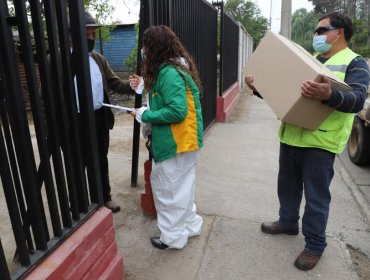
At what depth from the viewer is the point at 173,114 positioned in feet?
7.95

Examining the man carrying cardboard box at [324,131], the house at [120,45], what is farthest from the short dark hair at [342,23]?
the house at [120,45]

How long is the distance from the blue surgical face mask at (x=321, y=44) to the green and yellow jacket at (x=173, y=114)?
35.9 inches

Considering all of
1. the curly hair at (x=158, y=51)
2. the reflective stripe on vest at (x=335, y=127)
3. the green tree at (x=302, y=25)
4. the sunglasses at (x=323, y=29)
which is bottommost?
the green tree at (x=302, y=25)

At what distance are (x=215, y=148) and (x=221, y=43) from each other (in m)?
2.76

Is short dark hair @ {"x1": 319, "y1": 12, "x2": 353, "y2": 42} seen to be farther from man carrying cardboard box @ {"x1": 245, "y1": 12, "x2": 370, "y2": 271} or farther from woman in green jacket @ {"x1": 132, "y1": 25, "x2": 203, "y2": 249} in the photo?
woman in green jacket @ {"x1": 132, "y1": 25, "x2": 203, "y2": 249}

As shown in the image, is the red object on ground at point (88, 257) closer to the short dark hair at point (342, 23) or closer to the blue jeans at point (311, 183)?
the blue jeans at point (311, 183)

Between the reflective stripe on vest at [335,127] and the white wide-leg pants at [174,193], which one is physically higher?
the reflective stripe on vest at [335,127]

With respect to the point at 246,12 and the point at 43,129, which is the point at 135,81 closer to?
the point at 43,129

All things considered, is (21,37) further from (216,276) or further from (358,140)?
(358,140)

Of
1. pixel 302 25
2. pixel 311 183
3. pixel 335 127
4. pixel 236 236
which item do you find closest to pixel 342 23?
pixel 335 127

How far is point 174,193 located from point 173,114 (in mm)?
631

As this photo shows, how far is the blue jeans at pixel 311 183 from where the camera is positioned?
2.53 meters

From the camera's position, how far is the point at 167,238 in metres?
2.83

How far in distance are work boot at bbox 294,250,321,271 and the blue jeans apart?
0.03 metres
